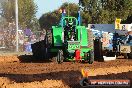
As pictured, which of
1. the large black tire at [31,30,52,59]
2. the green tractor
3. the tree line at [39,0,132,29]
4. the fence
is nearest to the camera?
the green tractor

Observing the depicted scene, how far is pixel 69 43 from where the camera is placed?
1898cm

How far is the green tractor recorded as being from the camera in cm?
1908

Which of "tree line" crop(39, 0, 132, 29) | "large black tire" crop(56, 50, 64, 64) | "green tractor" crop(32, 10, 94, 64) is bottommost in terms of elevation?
"large black tire" crop(56, 50, 64, 64)

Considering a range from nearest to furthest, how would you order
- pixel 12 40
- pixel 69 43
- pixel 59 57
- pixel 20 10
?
pixel 69 43 → pixel 59 57 → pixel 12 40 → pixel 20 10

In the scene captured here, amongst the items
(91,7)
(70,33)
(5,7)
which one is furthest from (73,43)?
(91,7)

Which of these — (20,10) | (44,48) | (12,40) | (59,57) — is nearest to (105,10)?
(20,10)

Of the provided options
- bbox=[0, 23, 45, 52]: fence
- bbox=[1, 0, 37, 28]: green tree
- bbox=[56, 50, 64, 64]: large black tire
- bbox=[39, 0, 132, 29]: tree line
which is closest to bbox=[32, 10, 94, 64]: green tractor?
bbox=[56, 50, 64, 64]: large black tire

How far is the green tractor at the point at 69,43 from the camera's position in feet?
62.6

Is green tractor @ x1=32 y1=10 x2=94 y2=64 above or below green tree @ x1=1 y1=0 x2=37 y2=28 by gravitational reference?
below

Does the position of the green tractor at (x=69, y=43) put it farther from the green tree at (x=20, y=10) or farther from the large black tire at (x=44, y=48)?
the green tree at (x=20, y=10)

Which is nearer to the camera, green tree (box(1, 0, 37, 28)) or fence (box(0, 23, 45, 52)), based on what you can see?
fence (box(0, 23, 45, 52))

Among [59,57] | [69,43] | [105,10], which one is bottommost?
[59,57]

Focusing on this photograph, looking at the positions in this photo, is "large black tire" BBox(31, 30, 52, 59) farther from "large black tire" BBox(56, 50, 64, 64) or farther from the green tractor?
"large black tire" BBox(56, 50, 64, 64)

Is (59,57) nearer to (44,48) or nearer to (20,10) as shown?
(44,48)
